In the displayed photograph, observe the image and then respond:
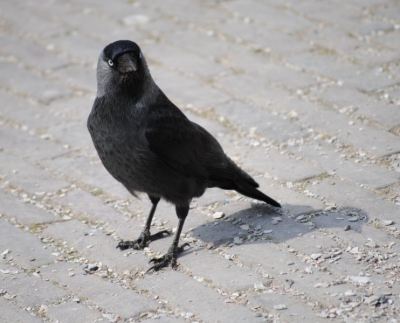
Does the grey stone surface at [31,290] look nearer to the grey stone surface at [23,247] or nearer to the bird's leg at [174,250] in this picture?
the grey stone surface at [23,247]

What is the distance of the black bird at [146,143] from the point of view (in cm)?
442

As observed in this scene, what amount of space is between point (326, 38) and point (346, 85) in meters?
0.95

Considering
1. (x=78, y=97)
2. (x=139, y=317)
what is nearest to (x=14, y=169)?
(x=78, y=97)

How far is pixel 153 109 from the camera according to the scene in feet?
15.0

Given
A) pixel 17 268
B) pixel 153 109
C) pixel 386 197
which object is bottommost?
pixel 17 268

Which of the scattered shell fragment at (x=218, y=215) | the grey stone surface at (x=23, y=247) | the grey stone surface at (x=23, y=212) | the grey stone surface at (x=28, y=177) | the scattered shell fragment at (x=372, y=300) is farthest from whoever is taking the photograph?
the grey stone surface at (x=28, y=177)

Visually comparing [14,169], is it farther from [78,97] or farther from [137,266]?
[137,266]

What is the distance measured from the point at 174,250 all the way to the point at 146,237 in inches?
11.7

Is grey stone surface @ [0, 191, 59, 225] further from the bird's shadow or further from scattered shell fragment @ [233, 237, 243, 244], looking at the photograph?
scattered shell fragment @ [233, 237, 243, 244]

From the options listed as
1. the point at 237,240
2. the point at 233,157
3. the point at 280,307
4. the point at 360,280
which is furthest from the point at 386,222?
the point at 233,157

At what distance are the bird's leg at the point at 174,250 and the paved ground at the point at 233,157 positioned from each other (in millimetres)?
65

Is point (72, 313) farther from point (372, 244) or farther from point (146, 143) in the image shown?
point (372, 244)

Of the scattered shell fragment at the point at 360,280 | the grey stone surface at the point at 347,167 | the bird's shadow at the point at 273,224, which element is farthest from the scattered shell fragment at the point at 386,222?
the scattered shell fragment at the point at 360,280

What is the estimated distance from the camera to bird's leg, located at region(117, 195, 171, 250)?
4652 millimetres
